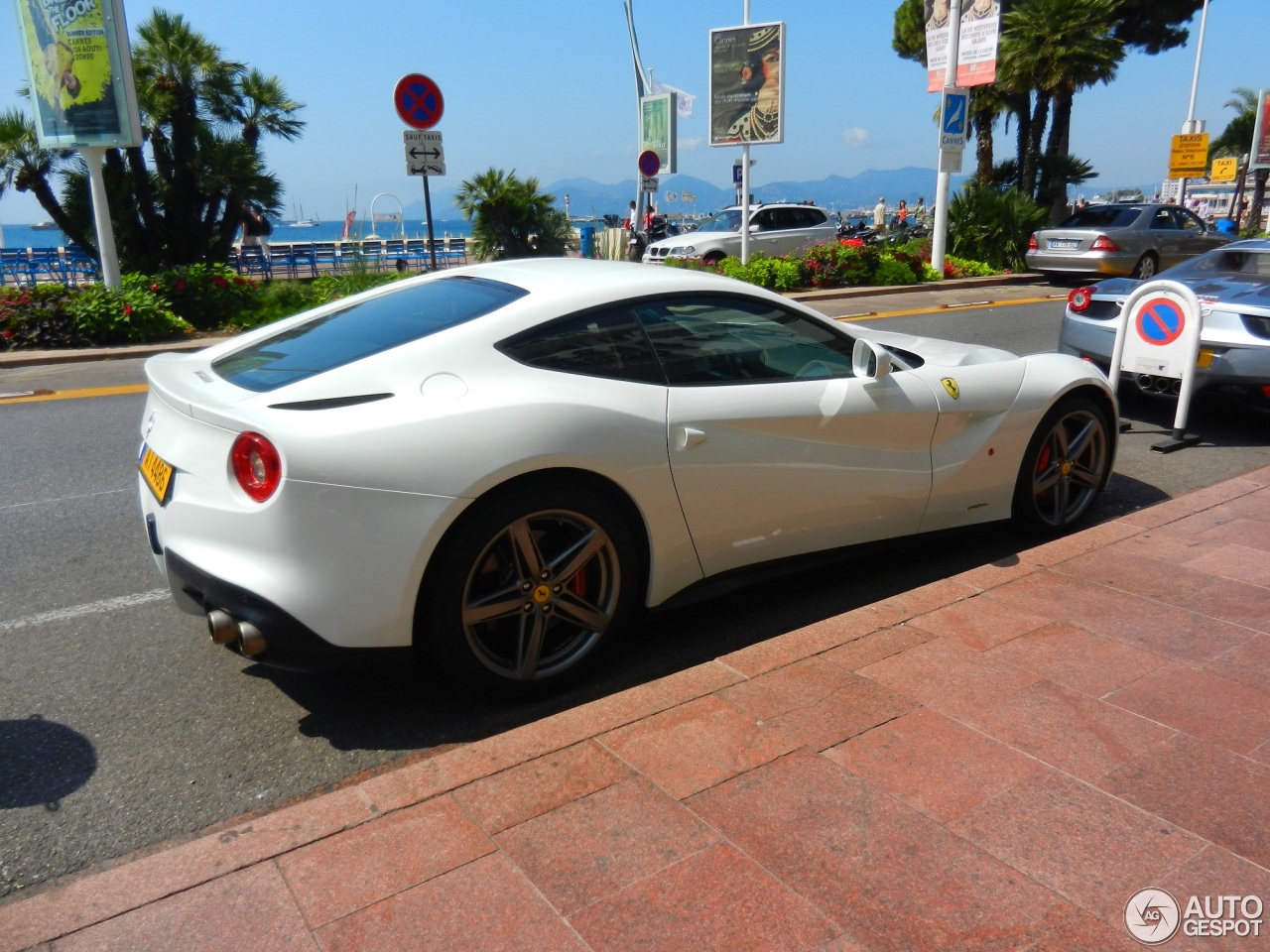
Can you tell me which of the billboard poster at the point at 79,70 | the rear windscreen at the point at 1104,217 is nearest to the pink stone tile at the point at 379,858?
the billboard poster at the point at 79,70

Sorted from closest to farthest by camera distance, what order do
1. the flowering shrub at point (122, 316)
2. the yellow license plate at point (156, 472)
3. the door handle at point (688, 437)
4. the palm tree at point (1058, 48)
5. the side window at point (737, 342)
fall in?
the yellow license plate at point (156, 472)
the door handle at point (688, 437)
the side window at point (737, 342)
the flowering shrub at point (122, 316)
the palm tree at point (1058, 48)

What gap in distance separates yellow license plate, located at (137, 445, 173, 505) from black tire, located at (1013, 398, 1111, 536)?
355 centimetres

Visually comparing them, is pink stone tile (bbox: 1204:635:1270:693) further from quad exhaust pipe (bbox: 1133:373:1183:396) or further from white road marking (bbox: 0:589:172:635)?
quad exhaust pipe (bbox: 1133:373:1183:396)

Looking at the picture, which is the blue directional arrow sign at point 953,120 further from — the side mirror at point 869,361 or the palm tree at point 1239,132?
the palm tree at point 1239,132

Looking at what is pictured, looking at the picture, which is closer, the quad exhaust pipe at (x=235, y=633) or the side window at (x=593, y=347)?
the quad exhaust pipe at (x=235, y=633)

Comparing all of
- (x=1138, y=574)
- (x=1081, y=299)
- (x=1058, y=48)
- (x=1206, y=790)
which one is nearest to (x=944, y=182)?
(x=1058, y=48)

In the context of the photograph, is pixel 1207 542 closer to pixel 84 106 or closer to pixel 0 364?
pixel 0 364

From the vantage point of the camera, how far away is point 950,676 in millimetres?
3332

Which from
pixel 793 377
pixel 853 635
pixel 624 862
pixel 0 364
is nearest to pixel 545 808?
pixel 624 862

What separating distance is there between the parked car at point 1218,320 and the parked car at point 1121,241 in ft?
36.7

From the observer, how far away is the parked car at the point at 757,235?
822 inches

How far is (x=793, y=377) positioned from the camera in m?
4.00

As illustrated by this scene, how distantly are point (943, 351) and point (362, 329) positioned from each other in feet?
8.70

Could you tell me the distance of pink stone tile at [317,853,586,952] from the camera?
218 cm
